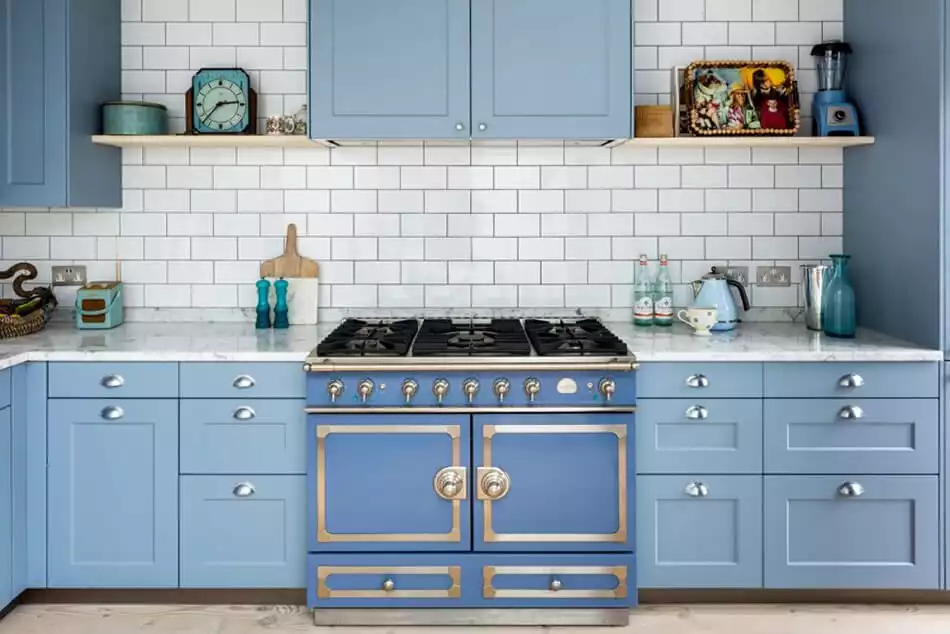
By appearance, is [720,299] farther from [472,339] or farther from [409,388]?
[409,388]

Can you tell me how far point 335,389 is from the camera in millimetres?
3061

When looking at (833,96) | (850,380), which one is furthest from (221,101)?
(850,380)

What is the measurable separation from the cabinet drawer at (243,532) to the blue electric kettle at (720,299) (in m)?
1.57

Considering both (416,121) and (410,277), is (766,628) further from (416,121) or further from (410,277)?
(416,121)

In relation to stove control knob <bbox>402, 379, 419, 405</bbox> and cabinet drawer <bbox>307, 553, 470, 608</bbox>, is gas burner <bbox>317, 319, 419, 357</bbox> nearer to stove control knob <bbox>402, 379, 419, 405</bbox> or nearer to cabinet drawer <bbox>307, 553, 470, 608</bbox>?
→ stove control knob <bbox>402, 379, 419, 405</bbox>

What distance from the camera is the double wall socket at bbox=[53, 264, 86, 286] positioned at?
152 inches

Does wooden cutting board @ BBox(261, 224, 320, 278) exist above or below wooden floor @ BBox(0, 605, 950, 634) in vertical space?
above

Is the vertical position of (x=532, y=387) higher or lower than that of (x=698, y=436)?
higher

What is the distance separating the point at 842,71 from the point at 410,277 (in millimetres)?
1820

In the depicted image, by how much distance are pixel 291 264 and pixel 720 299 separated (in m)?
1.64

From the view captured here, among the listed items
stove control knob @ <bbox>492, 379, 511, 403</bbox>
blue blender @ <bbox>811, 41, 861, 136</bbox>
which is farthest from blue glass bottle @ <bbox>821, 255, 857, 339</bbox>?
stove control knob @ <bbox>492, 379, 511, 403</bbox>

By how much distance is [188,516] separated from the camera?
3.16 m

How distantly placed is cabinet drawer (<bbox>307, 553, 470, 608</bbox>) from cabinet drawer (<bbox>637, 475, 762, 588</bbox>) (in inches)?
23.1

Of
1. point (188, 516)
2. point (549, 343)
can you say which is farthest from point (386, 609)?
point (549, 343)
